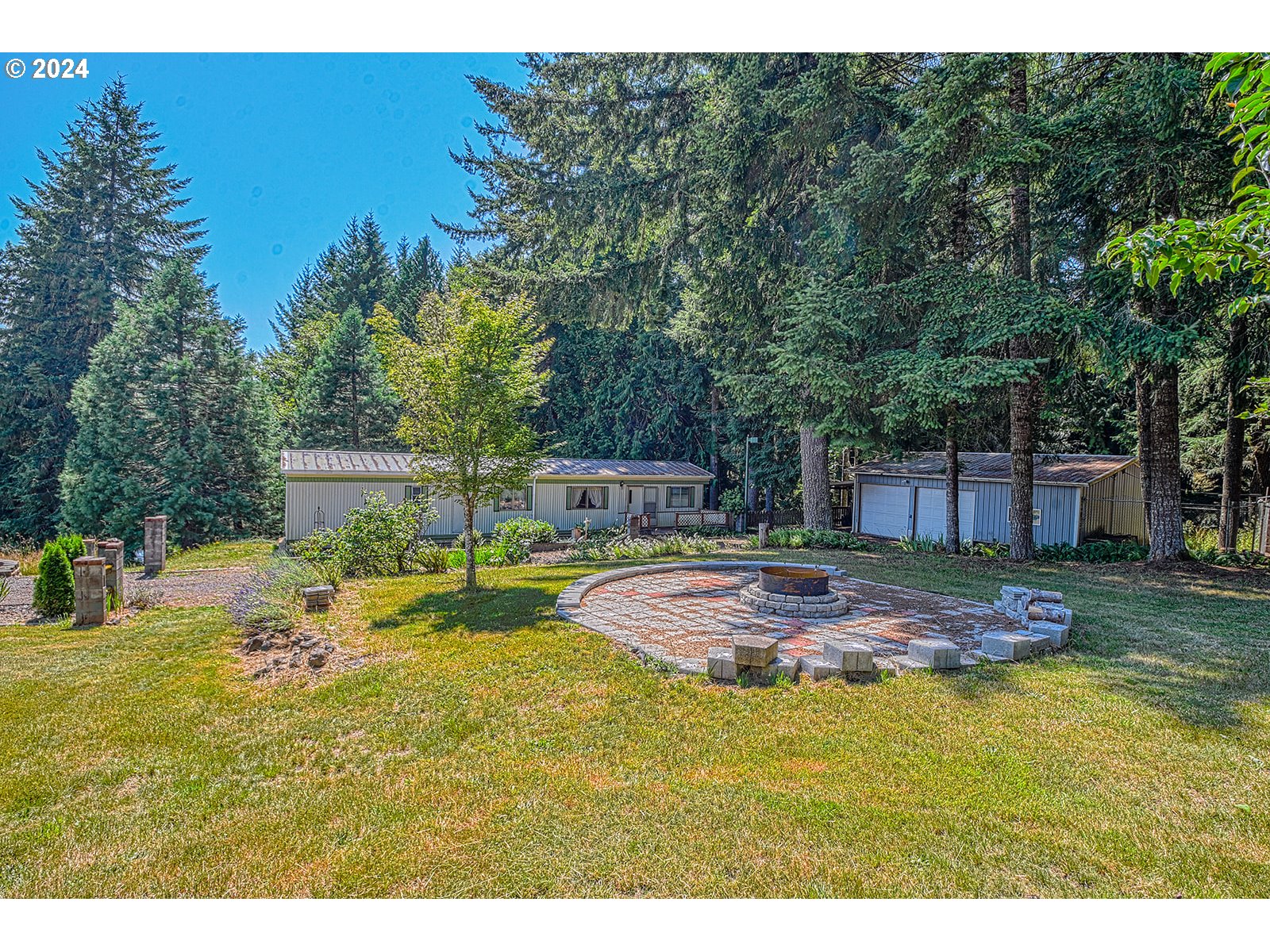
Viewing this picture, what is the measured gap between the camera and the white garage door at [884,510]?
17.9m

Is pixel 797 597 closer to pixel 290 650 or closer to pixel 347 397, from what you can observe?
pixel 290 650

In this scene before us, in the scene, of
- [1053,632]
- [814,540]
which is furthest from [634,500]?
[1053,632]

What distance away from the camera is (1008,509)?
15547 millimetres

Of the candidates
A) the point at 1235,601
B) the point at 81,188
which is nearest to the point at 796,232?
the point at 1235,601

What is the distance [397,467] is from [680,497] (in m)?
9.63

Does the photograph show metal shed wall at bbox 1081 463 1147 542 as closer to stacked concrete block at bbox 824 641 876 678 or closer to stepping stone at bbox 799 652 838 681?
stacked concrete block at bbox 824 641 876 678

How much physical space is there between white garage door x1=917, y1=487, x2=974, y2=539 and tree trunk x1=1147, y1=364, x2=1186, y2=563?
4386 mm

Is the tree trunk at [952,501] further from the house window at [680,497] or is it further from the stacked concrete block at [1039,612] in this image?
the house window at [680,497]

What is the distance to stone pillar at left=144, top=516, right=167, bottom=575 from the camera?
11.7 m

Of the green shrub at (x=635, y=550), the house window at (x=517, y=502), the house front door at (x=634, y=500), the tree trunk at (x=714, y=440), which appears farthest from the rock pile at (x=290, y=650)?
the tree trunk at (x=714, y=440)

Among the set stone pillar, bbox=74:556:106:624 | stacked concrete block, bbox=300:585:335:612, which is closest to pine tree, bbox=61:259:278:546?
stone pillar, bbox=74:556:106:624

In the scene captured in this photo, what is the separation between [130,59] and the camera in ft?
14.4

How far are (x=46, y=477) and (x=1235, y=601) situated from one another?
105ft

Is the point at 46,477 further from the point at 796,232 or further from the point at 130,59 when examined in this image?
the point at 796,232
